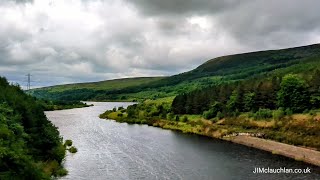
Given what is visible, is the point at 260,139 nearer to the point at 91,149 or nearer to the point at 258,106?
the point at 258,106

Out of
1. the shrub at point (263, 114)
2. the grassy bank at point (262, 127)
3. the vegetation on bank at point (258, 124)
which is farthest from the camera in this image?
the shrub at point (263, 114)

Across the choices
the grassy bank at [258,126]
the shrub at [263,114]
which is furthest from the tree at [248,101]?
the shrub at [263,114]

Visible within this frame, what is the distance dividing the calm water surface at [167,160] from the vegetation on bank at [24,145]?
14.1 ft

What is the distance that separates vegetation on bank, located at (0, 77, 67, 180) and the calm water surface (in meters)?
4.30

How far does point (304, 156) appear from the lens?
71938 mm

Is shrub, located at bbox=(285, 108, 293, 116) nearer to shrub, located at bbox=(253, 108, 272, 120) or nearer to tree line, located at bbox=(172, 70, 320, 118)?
tree line, located at bbox=(172, 70, 320, 118)

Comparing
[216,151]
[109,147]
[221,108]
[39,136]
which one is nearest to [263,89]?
[221,108]

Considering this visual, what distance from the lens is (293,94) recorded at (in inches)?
4090

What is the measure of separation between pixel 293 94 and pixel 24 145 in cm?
7926

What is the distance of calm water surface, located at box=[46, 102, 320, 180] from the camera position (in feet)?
193

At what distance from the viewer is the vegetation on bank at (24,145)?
37.5 m

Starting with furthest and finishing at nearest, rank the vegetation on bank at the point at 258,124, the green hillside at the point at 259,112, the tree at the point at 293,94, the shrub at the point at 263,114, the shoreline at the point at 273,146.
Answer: the shrub at the point at 263,114 < the tree at the point at 293,94 < the green hillside at the point at 259,112 < the vegetation on bank at the point at 258,124 < the shoreline at the point at 273,146

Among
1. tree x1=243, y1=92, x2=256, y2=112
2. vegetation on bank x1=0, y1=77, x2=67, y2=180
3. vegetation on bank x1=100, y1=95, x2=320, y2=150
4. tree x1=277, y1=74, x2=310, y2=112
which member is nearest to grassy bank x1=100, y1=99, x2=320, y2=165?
vegetation on bank x1=100, y1=95, x2=320, y2=150

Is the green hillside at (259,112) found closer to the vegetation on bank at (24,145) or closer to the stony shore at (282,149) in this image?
the stony shore at (282,149)
